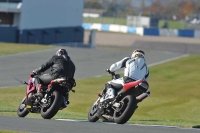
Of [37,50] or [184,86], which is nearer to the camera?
[184,86]

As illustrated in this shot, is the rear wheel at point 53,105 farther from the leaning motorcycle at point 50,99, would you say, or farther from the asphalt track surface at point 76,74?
the asphalt track surface at point 76,74

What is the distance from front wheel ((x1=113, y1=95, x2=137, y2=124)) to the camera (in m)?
12.9

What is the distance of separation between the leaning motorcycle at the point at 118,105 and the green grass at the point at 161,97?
108 inches

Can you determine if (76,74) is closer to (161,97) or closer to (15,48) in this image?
(161,97)

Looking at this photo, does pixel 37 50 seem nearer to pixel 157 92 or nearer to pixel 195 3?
pixel 157 92

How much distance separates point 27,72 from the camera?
104ft

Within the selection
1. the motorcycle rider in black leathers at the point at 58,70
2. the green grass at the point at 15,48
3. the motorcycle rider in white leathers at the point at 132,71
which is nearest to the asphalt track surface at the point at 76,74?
the green grass at the point at 15,48

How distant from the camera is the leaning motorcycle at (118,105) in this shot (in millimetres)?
12995

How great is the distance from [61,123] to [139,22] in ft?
258

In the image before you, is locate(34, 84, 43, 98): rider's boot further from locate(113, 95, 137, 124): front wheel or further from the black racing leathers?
locate(113, 95, 137, 124): front wheel

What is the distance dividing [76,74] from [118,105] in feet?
66.7

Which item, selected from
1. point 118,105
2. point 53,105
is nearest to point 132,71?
point 118,105

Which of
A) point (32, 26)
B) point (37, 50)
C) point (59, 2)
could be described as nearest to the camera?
point (37, 50)

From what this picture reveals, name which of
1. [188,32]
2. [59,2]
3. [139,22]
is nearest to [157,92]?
[59,2]
